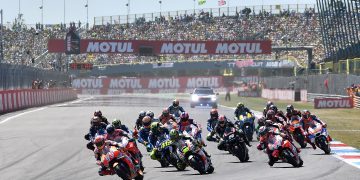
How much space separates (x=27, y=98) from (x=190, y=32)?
58.8 metres

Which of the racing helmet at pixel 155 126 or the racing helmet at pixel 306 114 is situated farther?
the racing helmet at pixel 306 114

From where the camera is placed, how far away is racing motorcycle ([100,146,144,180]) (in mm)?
15133

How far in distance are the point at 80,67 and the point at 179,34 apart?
2284 cm

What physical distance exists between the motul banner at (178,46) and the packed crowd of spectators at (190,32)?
1906cm

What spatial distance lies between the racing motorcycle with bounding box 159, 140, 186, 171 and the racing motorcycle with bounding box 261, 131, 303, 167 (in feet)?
7.35

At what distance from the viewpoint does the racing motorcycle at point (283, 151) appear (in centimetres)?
1870

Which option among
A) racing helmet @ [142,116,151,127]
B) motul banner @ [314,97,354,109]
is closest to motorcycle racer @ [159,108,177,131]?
racing helmet @ [142,116,151,127]

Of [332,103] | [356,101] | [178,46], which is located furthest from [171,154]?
[178,46]

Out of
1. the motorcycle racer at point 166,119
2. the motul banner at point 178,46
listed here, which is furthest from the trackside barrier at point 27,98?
the motorcycle racer at point 166,119

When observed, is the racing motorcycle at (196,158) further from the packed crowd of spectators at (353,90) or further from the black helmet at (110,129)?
the packed crowd of spectators at (353,90)

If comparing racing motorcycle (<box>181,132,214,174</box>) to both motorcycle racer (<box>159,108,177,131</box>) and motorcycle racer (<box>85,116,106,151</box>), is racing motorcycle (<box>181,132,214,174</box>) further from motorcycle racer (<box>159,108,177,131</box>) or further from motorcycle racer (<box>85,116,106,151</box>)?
motorcycle racer (<box>159,108,177,131</box>)

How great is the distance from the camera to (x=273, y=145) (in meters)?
19.0

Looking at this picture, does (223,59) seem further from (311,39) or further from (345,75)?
(345,75)

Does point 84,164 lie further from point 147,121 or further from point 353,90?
point 353,90
